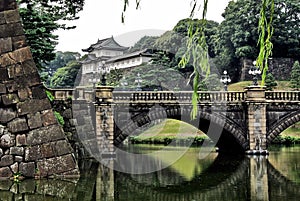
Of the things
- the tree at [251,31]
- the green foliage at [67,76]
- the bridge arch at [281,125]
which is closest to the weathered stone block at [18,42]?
the bridge arch at [281,125]

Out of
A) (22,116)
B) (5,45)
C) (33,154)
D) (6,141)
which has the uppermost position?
(5,45)

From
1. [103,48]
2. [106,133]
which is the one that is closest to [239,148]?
[106,133]

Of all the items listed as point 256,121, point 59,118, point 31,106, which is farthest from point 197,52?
point 256,121

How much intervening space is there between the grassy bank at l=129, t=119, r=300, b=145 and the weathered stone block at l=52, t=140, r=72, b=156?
25894mm

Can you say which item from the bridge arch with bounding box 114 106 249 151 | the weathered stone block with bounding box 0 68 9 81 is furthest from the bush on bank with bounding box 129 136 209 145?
the weathered stone block with bounding box 0 68 9 81

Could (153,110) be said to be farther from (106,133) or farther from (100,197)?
(100,197)

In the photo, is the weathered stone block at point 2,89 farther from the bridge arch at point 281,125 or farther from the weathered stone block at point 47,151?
the bridge arch at point 281,125

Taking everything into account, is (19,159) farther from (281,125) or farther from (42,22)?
(281,125)

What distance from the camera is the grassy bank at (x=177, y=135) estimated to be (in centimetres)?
3862

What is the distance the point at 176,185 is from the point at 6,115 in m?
5.59

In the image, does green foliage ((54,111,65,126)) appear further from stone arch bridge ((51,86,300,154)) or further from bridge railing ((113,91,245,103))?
bridge railing ((113,91,245,103))

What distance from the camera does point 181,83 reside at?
49812mm

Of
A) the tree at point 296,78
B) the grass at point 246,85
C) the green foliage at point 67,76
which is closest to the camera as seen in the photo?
the tree at point 296,78

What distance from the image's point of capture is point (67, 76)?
6350 cm
